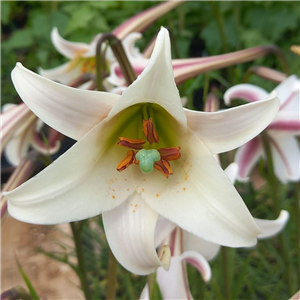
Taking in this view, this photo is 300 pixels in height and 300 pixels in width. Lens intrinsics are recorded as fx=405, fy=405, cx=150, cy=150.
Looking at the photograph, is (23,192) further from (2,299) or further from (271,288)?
(271,288)

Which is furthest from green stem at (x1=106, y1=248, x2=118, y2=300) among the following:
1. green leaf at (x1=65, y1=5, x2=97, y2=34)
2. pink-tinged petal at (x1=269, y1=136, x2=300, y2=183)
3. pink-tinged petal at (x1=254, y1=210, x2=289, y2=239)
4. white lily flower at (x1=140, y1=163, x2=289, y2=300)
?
green leaf at (x1=65, y1=5, x2=97, y2=34)

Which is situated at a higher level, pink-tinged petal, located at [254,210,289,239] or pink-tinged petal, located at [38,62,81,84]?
pink-tinged petal, located at [38,62,81,84]

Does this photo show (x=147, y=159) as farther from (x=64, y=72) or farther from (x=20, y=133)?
Answer: (x=64, y=72)

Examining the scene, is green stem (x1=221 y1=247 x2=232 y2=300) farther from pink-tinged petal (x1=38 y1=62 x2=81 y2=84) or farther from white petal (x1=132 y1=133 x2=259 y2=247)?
pink-tinged petal (x1=38 y1=62 x2=81 y2=84)

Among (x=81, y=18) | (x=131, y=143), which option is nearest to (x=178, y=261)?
(x=131, y=143)

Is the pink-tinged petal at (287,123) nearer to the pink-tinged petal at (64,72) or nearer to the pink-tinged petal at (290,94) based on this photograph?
the pink-tinged petal at (290,94)

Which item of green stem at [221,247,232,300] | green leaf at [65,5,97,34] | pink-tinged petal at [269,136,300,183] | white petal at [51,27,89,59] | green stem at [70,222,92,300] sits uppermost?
green leaf at [65,5,97,34]
